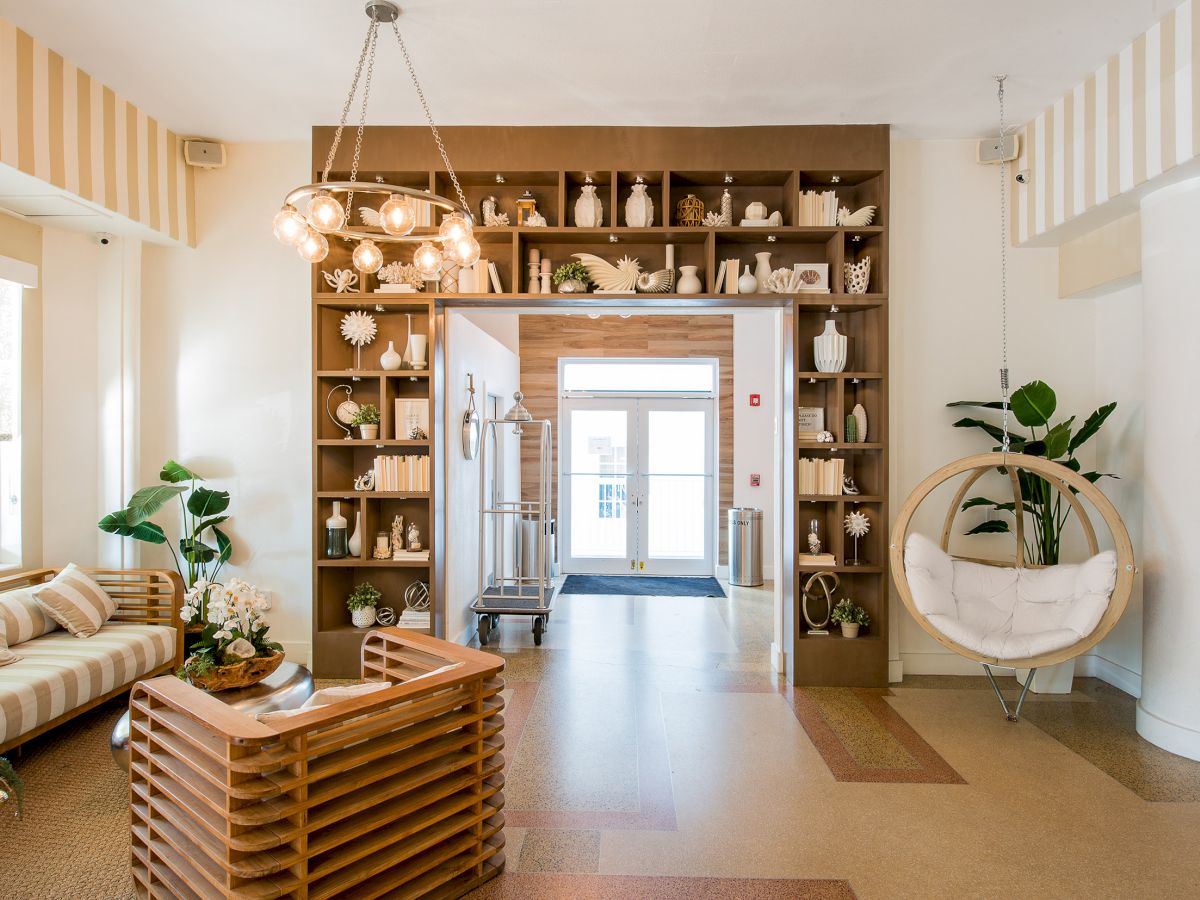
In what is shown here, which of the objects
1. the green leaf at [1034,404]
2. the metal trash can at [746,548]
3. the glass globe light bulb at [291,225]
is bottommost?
the metal trash can at [746,548]

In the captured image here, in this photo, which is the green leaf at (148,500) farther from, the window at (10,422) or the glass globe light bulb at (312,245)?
the glass globe light bulb at (312,245)

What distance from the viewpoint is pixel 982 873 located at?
2412mm

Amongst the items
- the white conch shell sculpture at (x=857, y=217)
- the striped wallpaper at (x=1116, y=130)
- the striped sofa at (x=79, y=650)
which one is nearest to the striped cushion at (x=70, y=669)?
the striped sofa at (x=79, y=650)

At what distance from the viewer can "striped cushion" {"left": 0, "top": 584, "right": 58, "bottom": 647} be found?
3453 mm

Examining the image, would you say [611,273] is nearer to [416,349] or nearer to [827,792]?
[416,349]

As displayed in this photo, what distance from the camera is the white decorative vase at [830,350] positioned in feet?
14.2

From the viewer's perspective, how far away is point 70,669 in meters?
3.25

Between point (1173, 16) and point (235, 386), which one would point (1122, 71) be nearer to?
point (1173, 16)

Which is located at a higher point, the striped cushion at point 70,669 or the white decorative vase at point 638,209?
the white decorative vase at point 638,209

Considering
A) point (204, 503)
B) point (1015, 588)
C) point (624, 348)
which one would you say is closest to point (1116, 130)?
point (1015, 588)

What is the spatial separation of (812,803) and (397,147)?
4050 millimetres

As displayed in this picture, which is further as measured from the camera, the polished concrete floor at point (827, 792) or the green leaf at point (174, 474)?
the green leaf at point (174, 474)

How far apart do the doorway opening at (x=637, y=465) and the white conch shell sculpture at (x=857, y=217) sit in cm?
379

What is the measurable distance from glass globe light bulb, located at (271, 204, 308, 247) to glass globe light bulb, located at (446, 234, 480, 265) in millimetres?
533
